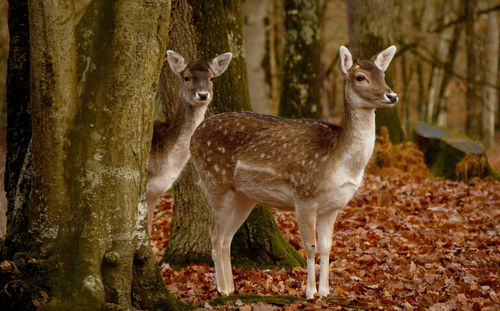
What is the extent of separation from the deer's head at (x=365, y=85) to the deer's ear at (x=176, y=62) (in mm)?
2095

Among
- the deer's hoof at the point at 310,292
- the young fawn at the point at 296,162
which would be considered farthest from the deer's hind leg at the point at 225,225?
the deer's hoof at the point at 310,292

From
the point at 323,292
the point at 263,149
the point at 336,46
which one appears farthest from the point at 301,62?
the point at 336,46

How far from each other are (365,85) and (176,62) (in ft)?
8.23

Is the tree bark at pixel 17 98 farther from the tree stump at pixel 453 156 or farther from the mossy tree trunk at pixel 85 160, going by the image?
the tree stump at pixel 453 156

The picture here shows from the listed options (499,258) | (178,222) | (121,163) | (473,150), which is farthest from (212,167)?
(473,150)

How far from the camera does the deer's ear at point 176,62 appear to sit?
24.7 feet

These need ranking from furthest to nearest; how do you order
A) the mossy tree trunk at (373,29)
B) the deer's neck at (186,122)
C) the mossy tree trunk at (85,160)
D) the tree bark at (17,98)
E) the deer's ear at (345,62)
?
the mossy tree trunk at (373,29) < the deer's neck at (186,122) < the deer's ear at (345,62) < the tree bark at (17,98) < the mossy tree trunk at (85,160)

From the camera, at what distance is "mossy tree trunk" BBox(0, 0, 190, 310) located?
4.52m

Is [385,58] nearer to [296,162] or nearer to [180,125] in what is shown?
[296,162]

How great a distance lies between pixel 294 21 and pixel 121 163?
11.1 meters

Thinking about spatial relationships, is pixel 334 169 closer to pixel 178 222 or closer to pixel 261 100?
pixel 178 222

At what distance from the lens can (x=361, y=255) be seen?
8164mm

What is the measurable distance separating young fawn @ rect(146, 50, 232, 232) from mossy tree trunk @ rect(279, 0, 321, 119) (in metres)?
6.89

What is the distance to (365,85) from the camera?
6.34 meters
